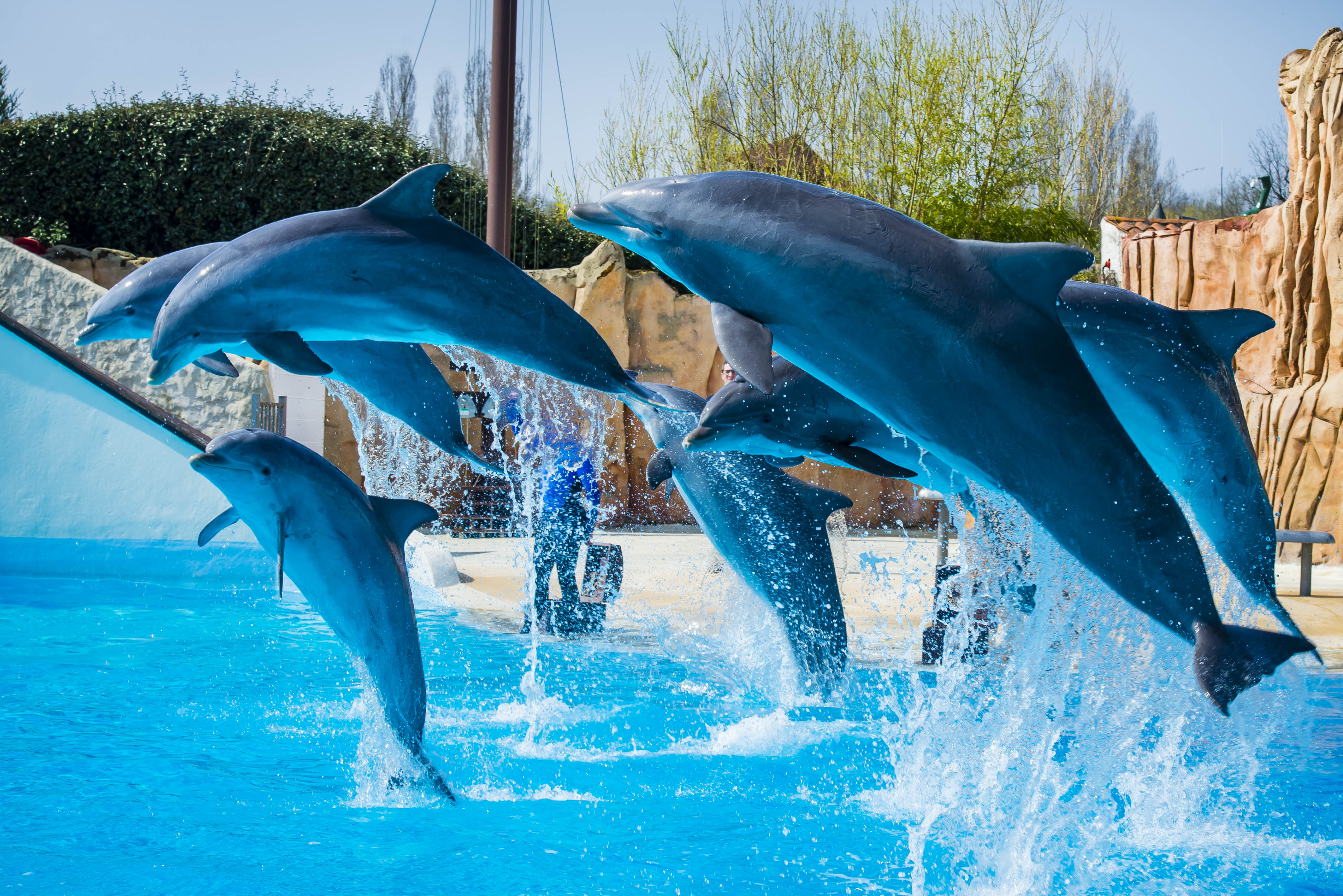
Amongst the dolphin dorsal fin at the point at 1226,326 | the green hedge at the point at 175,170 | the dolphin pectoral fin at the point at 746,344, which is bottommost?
the dolphin pectoral fin at the point at 746,344

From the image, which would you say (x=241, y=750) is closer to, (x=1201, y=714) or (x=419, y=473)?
(x=1201, y=714)

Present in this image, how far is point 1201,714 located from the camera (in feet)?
16.0

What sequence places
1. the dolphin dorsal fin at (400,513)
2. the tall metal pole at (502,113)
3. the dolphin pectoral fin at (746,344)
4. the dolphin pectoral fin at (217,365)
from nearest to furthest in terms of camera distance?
the dolphin pectoral fin at (746,344) < the dolphin pectoral fin at (217,365) < the dolphin dorsal fin at (400,513) < the tall metal pole at (502,113)

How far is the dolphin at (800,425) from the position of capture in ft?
12.8

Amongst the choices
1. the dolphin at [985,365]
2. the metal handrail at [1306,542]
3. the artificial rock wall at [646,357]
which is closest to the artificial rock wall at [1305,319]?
the metal handrail at [1306,542]

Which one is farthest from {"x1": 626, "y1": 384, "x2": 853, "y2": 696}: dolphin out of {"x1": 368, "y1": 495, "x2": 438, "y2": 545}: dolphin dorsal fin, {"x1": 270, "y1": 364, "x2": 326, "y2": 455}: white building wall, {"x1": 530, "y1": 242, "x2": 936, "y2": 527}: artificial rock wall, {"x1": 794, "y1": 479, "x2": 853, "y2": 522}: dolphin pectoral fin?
{"x1": 530, "y1": 242, "x2": 936, "y2": 527}: artificial rock wall

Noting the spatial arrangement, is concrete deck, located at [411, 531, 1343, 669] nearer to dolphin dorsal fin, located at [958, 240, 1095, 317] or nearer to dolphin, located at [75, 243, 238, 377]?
dolphin dorsal fin, located at [958, 240, 1095, 317]

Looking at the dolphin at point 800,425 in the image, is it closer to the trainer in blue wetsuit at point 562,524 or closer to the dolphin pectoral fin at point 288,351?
the dolphin pectoral fin at point 288,351

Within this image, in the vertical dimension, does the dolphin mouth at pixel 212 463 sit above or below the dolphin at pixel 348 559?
above

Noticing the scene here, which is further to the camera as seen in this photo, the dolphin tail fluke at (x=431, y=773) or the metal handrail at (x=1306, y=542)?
the metal handrail at (x=1306, y=542)

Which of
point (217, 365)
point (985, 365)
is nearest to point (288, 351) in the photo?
point (217, 365)

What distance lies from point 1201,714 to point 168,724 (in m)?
4.99

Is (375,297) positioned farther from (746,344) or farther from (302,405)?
(302,405)

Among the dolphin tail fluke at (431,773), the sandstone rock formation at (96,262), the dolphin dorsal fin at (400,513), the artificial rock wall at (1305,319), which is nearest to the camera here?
the dolphin tail fluke at (431,773)
